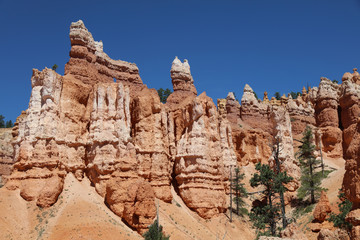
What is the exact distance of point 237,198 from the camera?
48.3 m

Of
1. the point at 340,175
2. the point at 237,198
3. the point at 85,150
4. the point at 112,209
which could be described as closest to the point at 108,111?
the point at 85,150

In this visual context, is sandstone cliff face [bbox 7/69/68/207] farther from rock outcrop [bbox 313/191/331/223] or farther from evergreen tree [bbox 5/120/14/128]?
evergreen tree [bbox 5/120/14/128]

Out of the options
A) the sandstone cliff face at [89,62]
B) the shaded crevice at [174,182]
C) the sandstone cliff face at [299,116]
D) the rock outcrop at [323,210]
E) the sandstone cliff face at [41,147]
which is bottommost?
the rock outcrop at [323,210]

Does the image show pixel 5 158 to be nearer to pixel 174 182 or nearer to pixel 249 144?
pixel 174 182

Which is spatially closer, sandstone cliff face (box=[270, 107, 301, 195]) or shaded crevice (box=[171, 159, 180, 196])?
shaded crevice (box=[171, 159, 180, 196])

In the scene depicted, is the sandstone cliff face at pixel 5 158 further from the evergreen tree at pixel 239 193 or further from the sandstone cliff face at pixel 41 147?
the evergreen tree at pixel 239 193

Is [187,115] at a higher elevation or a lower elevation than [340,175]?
higher

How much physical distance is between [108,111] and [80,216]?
12728 mm

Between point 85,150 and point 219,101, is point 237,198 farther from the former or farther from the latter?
point 219,101

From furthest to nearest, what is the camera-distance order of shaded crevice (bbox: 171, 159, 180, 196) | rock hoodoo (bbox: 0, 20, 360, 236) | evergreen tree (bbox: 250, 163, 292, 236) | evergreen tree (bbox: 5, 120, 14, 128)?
evergreen tree (bbox: 5, 120, 14, 128) → shaded crevice (bbox: 171, 159, 180, 196) → rock hoodoo (bbox: 0, 20, 360, 236) → evergreen tree (bbox: 250, 163, 292, 236)

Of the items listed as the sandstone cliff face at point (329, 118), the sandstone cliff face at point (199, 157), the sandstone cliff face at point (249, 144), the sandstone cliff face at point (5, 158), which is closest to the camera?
the sandstone cliff face at point (199, 157)

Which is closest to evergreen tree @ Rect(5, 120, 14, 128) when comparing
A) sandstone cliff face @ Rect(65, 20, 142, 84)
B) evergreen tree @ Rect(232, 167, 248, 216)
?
sandstone cliff face @ Rect(65, 20, 142, 84)

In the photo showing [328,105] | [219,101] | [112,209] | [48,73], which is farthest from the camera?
[219,101]

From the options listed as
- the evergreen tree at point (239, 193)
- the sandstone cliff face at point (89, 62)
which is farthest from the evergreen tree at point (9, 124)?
the evergreen tree at point (239, 193)
